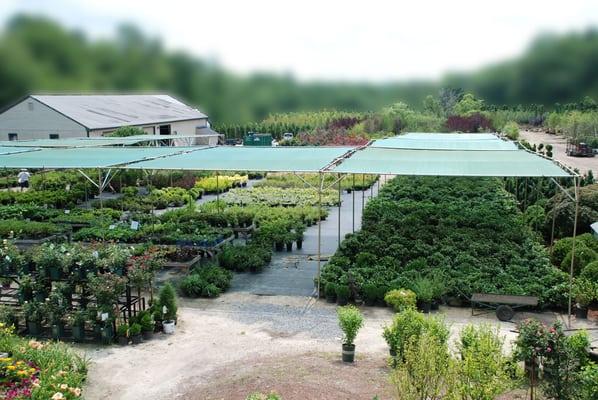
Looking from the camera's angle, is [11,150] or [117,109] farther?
[117,109]

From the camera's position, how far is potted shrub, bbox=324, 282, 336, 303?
1285cm

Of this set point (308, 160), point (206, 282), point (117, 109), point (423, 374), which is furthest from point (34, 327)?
point (117, 109)

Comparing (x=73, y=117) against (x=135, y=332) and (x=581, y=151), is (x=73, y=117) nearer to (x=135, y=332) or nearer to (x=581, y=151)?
(x=135, y=332)

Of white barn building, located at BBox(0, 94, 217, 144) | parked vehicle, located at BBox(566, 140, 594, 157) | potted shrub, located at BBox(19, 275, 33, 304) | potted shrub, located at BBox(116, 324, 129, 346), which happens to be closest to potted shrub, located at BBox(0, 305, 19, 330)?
potted shrub, located at BBox(19, 275, 33, 304)

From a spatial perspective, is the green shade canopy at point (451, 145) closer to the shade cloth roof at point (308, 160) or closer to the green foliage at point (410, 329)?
the shade cloth roof at point (308, 160)

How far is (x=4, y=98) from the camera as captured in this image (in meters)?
44.5

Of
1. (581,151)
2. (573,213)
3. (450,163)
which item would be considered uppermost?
(450,163)

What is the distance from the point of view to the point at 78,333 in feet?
35.3

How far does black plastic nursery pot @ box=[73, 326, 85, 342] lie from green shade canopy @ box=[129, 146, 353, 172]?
660cm

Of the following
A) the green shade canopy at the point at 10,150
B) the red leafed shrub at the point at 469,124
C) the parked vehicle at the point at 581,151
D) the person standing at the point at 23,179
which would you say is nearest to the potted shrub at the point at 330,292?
the green shade canopy at the point at 10,150

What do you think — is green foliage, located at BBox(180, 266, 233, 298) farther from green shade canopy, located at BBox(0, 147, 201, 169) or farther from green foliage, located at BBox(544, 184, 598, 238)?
green foliage, located at BBox(544, 184, 598, 238)

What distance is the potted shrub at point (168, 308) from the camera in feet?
36.9

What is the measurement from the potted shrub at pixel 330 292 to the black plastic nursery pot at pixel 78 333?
5.24 m

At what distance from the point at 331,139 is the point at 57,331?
1413 inches
